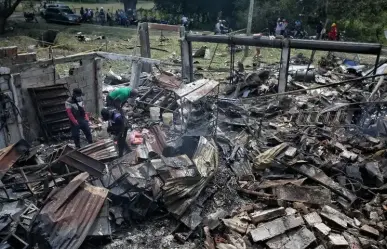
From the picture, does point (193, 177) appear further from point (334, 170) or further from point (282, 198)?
point (334, 170)

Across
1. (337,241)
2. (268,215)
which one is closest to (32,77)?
(268,215)

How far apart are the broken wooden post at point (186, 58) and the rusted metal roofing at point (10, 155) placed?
28.3 ft

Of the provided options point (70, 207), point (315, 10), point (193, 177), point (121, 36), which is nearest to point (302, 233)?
point (193, 177)

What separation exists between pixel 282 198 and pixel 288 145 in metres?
2.17

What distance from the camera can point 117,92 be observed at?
9.34 m

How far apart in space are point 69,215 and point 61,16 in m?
30.6

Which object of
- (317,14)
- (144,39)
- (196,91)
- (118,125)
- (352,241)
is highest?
(317,14)

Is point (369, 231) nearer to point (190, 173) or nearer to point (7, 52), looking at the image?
point (190, 173)

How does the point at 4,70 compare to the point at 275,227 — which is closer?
the point at 275,227

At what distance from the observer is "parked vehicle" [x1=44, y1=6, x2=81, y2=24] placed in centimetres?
3250

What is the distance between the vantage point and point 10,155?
6875 mm

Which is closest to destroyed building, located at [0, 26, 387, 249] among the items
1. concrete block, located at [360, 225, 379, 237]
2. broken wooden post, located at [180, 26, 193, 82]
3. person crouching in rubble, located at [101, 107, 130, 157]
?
concrete block, located at [360, 225, 379, 237]

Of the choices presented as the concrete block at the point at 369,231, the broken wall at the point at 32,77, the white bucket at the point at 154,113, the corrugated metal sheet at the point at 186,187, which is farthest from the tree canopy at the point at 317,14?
the corrugated metal sheet at the point at 186,187

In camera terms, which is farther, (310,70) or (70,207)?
(310,70)
